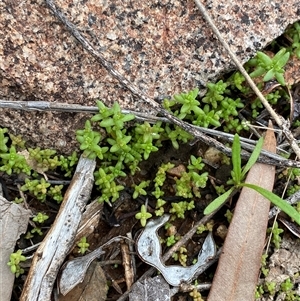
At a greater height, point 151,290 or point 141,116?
point 141,116

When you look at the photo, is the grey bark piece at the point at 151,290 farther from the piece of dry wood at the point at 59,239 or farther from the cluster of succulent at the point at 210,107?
the cluster of succulent at the point at 210,107

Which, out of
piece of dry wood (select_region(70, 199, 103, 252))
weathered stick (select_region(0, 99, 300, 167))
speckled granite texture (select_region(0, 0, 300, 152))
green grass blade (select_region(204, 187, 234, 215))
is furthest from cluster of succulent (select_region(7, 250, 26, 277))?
green grass blade (select_region(204, 187, 234, 215))

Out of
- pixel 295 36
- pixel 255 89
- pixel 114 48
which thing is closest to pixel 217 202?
pixel 255 89

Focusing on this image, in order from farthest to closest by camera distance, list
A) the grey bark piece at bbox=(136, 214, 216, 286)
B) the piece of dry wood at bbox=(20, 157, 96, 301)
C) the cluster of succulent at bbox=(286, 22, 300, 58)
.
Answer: the cluster of succulent at bbox=(286, 22, 300, 58) → the grey bark piece at bbox=(136, 214, 216, 286) → the piece of dry wood at bbox=(20, 157, 96, 301)

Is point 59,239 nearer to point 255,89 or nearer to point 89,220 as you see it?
point 89,220

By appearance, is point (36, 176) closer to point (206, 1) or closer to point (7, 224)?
point (7, 224)

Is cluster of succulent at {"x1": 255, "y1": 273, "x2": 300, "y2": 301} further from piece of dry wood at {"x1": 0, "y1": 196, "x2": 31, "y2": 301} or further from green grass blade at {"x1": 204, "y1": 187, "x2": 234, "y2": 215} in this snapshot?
piece of dry wood at {"x1": 0, "y1": 196, "x2": 31, "y2": 301}
